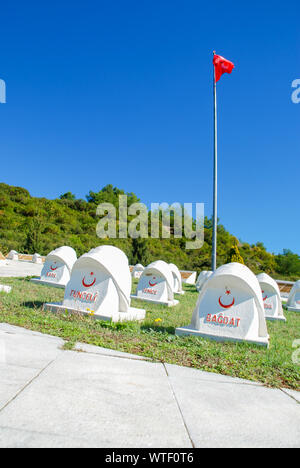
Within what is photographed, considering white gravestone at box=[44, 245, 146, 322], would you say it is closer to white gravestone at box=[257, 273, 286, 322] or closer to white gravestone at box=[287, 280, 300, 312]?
white gravestone at box=[257, 273, 286, 322]

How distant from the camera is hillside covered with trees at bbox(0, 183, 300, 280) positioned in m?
30.2

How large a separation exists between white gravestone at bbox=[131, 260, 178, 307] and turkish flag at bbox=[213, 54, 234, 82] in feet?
44.8

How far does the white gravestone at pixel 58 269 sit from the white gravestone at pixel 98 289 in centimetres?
564

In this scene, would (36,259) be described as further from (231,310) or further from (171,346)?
(171,346)

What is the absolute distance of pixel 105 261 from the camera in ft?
22.0

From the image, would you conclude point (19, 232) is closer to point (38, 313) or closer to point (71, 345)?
point (38, 313)

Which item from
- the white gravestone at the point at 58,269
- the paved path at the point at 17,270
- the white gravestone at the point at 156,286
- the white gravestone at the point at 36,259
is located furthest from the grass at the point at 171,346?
the white gravestone at the point at 36,259

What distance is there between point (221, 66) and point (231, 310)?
59.2 ft

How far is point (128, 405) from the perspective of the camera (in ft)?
8.87

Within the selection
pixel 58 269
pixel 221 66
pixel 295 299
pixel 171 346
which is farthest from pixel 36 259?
pixel 171 346

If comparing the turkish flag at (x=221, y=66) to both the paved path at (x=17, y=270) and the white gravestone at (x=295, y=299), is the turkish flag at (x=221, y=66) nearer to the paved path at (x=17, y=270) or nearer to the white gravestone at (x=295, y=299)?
the white gravestone at (x=295, y=299)

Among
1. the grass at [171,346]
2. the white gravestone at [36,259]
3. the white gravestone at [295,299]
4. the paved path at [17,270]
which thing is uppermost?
the white gravestone at [36,259]

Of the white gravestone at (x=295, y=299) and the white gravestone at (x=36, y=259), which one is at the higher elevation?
the white gravestone at (x=36, y=259)

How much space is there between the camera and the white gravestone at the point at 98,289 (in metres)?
6.51
